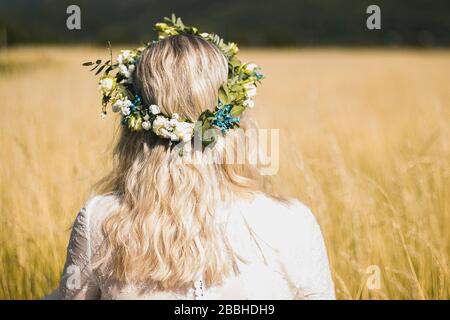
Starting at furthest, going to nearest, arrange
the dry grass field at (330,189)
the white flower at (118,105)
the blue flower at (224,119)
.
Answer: the dry grass field at (330,189)
the white flower at (118,105)
the blue flower at (224,119)

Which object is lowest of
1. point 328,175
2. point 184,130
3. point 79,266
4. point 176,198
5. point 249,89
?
point 79,266

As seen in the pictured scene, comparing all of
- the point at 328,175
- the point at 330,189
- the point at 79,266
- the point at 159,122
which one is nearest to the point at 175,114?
the point at 159,122

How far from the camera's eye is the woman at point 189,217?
67.6 inches

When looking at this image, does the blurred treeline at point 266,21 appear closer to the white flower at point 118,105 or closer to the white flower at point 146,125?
the white flower at point 118,105

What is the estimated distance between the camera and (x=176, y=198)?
5.78 feet

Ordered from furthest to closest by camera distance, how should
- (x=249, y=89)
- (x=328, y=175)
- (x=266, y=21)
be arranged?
(x=266, y=21) < (x=328, y=175) < (x=249, y=89)

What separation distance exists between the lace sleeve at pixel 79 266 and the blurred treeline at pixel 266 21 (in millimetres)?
32521

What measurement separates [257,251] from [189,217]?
261mm

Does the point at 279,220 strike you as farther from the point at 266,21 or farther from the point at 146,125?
the point at 266,21

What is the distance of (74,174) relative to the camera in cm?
377

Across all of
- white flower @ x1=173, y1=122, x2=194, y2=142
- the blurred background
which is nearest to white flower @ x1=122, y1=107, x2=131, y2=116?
white flower @ x1=173, y1=122, x2=194, y2=142

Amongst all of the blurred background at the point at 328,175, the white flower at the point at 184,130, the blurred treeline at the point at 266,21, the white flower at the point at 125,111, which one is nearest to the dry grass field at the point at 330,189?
the blurred background at the point at 328,175

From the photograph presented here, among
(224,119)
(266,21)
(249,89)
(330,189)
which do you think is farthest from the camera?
(266,21)

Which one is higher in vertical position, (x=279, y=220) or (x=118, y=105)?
(x=118, y=105)
